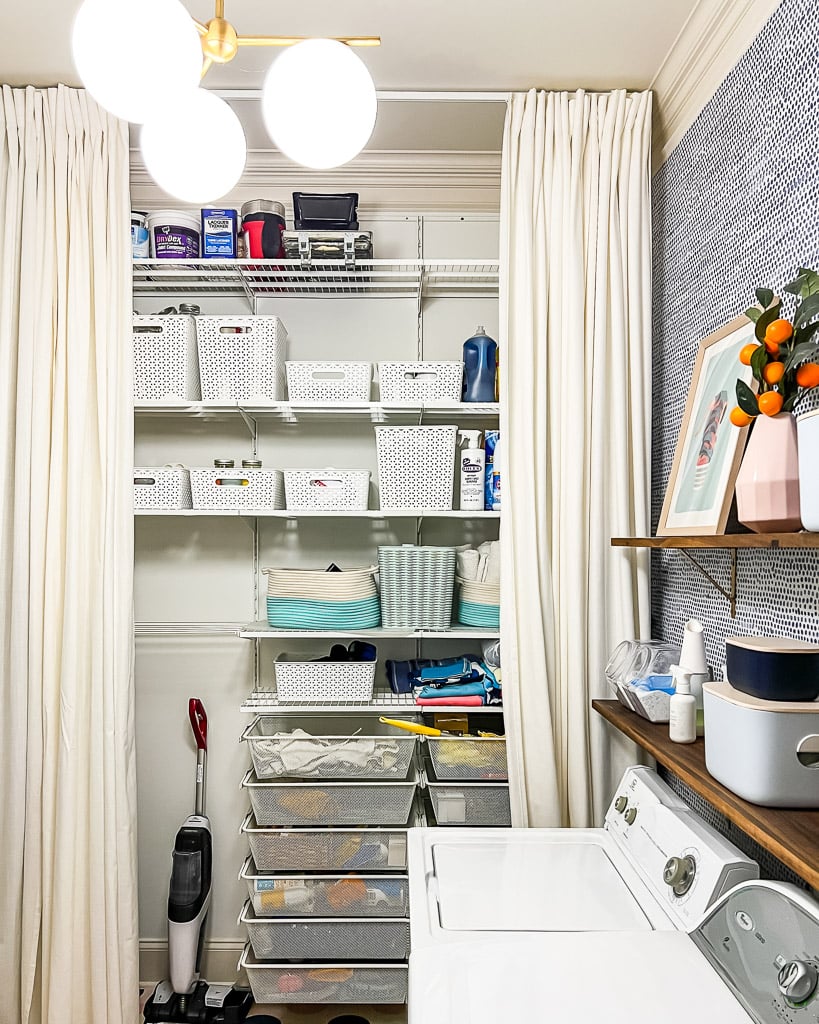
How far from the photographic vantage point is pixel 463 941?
134cm

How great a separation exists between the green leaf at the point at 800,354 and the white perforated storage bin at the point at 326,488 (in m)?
1.34

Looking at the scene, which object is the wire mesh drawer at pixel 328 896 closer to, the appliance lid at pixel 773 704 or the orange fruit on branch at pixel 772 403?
the appliance lid at pixel 773 704

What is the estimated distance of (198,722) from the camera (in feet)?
8.77

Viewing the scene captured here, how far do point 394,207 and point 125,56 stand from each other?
1929 millimetres

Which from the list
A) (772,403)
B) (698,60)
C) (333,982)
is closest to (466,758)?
(333,982)

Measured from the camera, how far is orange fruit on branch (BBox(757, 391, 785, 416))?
1.38 meters

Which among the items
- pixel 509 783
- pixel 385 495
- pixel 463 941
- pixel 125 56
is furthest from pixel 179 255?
pixel 463 941

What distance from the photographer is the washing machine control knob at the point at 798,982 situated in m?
1.06

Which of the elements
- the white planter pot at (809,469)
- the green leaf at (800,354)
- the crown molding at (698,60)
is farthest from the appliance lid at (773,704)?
the crown molding at (698,60)

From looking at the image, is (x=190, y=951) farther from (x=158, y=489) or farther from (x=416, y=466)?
(x=416, y=466)

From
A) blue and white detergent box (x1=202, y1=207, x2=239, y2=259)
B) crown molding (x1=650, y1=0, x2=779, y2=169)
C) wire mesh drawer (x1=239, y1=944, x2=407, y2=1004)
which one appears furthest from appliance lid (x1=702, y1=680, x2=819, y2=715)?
blue and white detergent box (x1=202, y1=207, x2=239, y2=259)

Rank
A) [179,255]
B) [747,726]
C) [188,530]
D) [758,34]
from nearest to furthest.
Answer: [747,726] → [758,34] → [179,255] → [188,530]

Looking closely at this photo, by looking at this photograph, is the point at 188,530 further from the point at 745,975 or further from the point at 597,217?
the point at 745,975

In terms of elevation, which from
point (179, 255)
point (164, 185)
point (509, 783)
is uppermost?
point (179, 255)
